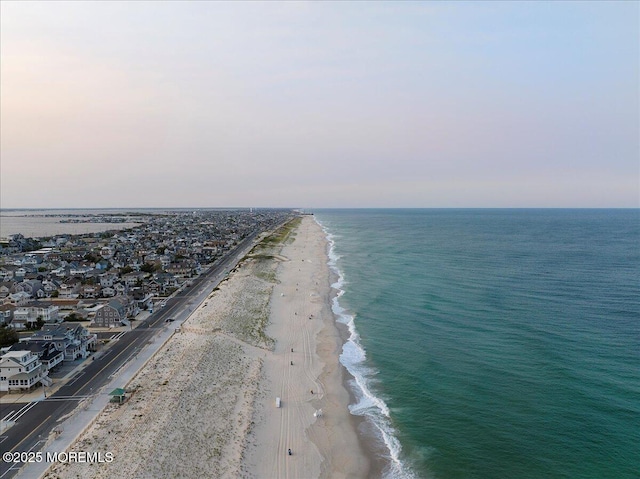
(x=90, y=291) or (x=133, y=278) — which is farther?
(x=133, y=278)

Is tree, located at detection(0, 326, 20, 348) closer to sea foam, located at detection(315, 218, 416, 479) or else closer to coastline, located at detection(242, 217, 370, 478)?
coastline, located at detection(242, 217, 370, 478)

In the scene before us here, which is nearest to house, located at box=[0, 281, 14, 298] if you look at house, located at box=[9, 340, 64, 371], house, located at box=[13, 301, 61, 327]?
house, located at box=[13, 301, 61, 327]

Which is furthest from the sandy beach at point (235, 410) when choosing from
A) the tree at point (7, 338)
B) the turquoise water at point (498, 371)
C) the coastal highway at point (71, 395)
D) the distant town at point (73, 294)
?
the tree at point (7, 338)

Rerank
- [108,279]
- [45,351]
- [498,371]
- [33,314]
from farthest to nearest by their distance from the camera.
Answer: [108,279] < [33,314] < [498,371] < [45,351]

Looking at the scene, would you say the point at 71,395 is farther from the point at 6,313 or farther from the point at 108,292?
the point at 108,292

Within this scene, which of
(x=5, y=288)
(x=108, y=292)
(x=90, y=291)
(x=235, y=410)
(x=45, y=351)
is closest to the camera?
(x=235, y=410)

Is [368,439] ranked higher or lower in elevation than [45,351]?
lower

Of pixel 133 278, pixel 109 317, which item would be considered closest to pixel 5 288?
pixel 133 278

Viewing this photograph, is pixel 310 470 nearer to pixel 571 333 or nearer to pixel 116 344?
pixel 116 344
